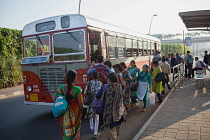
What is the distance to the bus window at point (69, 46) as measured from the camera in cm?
608

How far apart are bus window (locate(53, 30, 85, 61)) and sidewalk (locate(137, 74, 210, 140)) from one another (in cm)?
281

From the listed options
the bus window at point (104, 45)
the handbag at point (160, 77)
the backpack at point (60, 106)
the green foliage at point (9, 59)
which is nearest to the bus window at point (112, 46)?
the bus window at point (104, 45)

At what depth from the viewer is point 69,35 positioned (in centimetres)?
620

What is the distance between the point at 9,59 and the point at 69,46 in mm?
9774

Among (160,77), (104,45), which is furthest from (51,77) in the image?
(160,77)

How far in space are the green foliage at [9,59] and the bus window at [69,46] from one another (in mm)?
8866

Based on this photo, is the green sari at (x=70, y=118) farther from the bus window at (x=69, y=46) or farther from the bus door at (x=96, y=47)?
the bus door at (x=96, y=47)

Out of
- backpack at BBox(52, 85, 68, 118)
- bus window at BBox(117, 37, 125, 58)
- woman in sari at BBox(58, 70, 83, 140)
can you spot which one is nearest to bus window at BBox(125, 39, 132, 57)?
bus window at BBox(117, 37, 125, 58)

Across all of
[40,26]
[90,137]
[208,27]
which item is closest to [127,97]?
[90,137]

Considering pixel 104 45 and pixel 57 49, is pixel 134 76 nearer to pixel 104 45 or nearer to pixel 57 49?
pixel 104 45

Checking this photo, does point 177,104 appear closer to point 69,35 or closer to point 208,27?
point 69,35

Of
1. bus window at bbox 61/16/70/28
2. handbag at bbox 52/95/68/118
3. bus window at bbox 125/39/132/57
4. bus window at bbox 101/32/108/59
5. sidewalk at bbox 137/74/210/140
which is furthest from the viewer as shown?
bus window at bbox 125/39/132/57

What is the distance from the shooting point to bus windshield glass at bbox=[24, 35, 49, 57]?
6.66 meters

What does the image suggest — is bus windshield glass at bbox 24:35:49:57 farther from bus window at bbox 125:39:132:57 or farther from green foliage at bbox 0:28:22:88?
green foliage at bbox 0:28:22:88
